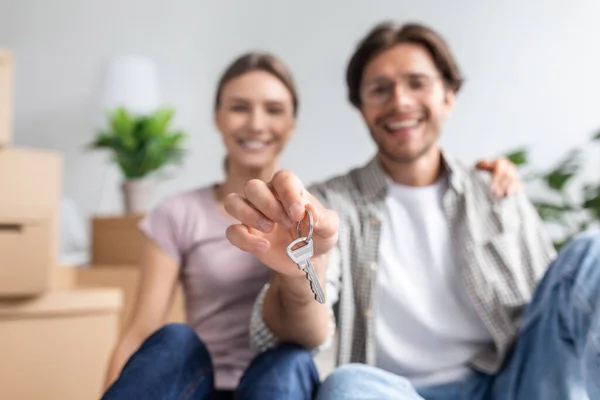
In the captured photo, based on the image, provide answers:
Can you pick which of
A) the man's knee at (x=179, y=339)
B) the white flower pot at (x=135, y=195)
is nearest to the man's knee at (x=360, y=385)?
the man's knee at (x=179, y=339)

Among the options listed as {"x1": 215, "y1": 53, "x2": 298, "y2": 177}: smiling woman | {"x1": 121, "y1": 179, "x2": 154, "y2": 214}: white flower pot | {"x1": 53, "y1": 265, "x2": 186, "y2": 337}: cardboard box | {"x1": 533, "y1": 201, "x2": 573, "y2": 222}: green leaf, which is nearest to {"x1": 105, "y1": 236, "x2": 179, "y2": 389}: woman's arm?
{"x1": 215, "y1": 53, "x2": 298, "y2": 177}: smiling woman

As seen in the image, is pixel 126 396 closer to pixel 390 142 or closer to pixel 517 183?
pixel 390 142

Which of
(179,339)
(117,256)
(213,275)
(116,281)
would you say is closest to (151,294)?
(213,275)

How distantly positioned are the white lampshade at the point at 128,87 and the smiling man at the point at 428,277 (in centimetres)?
175

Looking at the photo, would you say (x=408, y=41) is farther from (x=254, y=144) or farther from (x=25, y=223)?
(x=25, y=223)

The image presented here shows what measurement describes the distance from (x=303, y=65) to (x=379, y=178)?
1.88m

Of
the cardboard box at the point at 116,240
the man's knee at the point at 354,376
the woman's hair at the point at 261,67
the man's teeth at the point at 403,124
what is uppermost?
the woman's hair at the point at 261,67

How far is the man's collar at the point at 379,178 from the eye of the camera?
118 cm

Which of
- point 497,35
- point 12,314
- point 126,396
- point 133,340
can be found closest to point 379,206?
point 133,340

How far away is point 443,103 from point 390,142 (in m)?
0.13

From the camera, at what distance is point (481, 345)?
110 centimetres

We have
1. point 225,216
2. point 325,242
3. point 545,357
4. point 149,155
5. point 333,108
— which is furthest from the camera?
point 333,108

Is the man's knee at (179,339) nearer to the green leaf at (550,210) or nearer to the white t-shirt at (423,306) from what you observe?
the white t-shirt at (423,306)

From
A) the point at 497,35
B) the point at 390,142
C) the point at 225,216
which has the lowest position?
→ the point at 225,216
